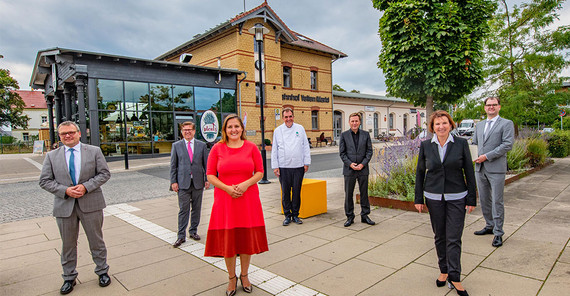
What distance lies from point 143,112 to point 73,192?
17158mm

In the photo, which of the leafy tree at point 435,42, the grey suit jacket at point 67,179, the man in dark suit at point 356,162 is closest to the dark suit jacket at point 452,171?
the man in dark suit at point 356,162

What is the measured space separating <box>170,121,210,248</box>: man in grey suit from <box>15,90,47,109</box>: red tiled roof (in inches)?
3004

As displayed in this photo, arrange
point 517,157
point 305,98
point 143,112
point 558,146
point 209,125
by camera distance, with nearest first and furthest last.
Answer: point 517,157
point 209,125
point 558,146
point 143,112
point 305,98

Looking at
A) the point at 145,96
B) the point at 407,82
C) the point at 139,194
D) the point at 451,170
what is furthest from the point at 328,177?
the point at 145,96

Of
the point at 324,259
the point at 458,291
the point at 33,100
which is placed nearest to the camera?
the point at 458,291

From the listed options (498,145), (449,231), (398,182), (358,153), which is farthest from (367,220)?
(449,231)

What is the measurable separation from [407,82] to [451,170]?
205 inches

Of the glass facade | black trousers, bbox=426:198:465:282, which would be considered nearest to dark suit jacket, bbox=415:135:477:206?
black trousers, bbox=426:198:465:282

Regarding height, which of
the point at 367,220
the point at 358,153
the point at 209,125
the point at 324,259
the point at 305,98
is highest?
the point at 305,98

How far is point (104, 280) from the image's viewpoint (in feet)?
11.2

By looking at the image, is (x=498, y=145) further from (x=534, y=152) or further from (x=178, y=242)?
(x=534, y=152)

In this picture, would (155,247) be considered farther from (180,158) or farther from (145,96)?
(145,96)

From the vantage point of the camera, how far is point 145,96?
19047 millimetres

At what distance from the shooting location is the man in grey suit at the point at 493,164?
426 centimetres
